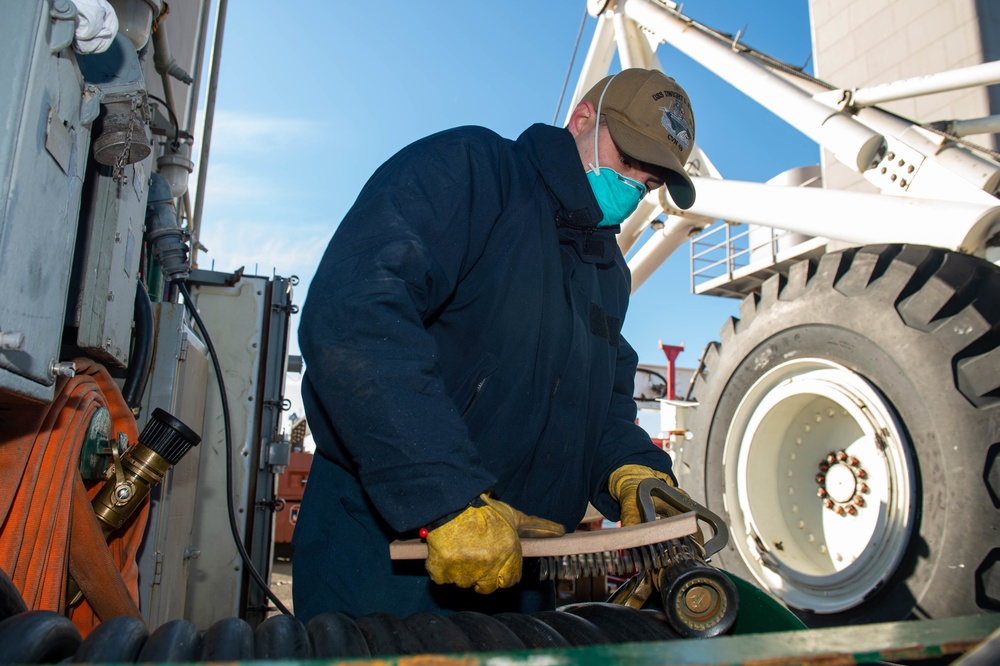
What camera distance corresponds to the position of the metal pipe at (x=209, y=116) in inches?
228

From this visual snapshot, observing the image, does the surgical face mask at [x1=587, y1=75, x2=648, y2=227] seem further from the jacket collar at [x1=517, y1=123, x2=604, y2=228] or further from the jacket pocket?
the jacket pocket

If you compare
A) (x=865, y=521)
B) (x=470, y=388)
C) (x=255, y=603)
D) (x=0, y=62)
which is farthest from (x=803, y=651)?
(x=255, y=603)

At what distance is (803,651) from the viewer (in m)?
0.73

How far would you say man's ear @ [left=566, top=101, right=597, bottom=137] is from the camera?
2.13 meters

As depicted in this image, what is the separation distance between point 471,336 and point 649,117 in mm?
810

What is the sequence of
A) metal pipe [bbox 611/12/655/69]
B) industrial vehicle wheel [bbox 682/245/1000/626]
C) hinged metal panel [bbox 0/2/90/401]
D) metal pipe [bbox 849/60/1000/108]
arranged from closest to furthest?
1. hinged metal panel [bbox 0/2/90/401]
2. industrial vehicle wheel [bbox 682/245/1000/626]
3. metal pipe [bbox 849/60/1000/108]
4. metal pipe [bbox 611/12/655/69]

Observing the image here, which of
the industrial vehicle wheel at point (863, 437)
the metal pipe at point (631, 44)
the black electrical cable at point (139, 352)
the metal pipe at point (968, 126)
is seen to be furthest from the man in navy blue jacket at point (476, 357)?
the metal pipe at point (631, 44)

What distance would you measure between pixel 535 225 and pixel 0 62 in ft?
3.77

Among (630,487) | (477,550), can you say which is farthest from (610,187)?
(477,550)

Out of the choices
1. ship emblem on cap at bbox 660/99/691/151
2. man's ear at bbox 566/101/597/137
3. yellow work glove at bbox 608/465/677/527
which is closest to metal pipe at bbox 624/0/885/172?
ship emblem on cap at bbox 660/99/691/151

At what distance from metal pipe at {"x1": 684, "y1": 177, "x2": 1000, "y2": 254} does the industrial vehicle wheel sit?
4.8 inches

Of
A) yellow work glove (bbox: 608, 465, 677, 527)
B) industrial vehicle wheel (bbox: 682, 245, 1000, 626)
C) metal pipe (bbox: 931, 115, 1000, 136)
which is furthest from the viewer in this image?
metal pipe (bbox: 931, 115, 1000, 136)

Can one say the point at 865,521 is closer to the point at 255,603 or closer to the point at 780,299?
the point at 780,299

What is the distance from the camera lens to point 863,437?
10.3 ft
